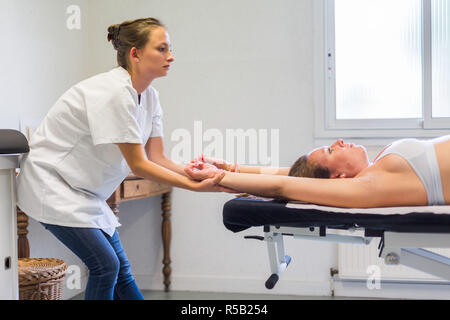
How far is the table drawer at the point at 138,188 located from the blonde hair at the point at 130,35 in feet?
3.07

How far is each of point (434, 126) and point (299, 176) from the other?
1.50 m

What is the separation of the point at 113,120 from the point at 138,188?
1151 mm

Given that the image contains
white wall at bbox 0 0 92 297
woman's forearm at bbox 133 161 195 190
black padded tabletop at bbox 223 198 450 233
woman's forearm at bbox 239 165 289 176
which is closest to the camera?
black padded tabletop at bbox 223 198 450 233

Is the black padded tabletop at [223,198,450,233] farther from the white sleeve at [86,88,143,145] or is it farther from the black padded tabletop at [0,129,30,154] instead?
the black padded tabletop at [0,129,30,154]

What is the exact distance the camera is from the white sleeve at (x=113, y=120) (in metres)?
1.38

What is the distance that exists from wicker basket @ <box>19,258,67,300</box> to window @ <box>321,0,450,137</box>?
1.66m

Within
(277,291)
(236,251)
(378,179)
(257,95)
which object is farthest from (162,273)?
(378,179)

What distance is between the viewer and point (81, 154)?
1458mm

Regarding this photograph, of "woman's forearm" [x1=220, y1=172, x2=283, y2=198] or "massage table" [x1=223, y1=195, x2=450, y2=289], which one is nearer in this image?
"massage table" [x1=223, y1=195, x2=450, y2=289]

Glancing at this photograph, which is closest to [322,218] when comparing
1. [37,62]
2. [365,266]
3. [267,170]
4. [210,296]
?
[267,170]

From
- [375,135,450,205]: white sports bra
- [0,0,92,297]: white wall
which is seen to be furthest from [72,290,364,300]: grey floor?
[375,135,450,205]: white sports bra

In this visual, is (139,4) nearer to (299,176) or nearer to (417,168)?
(299,176)

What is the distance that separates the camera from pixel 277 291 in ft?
9.32

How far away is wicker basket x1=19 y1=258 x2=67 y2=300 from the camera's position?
1770 mm
